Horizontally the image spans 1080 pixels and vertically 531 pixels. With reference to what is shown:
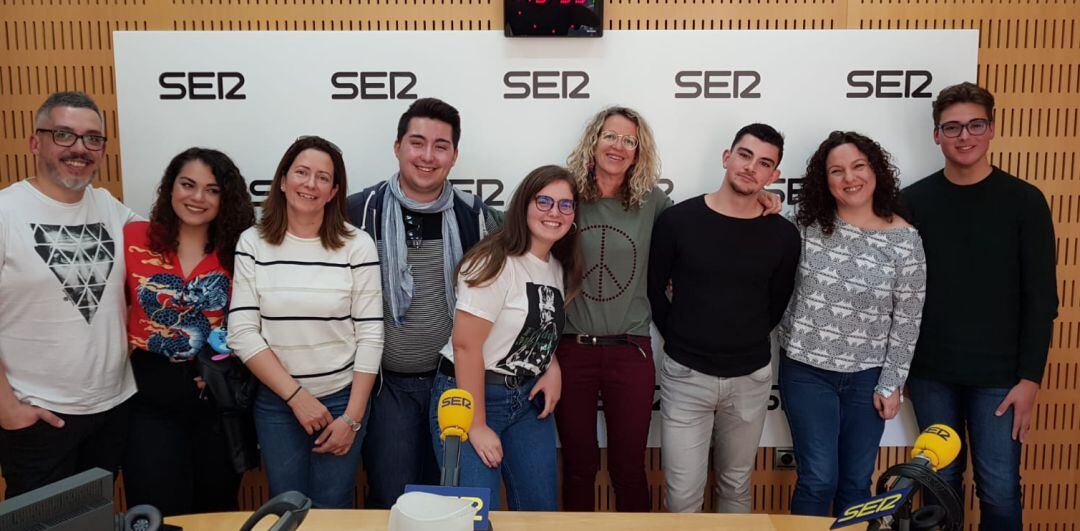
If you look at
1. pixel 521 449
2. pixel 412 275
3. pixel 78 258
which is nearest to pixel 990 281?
pixel 521 449

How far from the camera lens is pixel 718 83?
126 inches

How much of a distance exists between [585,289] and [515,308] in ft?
1.67

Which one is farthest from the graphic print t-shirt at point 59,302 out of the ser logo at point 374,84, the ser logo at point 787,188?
Result: the ser logo at point 787,188

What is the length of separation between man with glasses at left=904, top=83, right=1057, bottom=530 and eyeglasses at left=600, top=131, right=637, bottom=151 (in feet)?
4.31

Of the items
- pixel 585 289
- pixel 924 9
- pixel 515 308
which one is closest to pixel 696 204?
pixel 585 289

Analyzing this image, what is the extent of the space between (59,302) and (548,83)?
2195 millimetres

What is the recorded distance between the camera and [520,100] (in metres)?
3.21

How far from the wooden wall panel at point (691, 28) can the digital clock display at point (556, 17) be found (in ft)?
0.33

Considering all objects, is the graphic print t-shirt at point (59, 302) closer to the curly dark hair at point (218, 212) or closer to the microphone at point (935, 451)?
the curly dark hair at point (218, 212)

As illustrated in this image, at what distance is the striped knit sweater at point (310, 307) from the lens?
94.3 inches

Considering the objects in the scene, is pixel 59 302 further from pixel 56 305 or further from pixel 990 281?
pixel 990 281

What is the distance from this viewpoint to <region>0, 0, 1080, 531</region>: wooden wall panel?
10.3ft

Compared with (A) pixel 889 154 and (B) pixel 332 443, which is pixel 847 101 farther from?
(B) pixel 332 443

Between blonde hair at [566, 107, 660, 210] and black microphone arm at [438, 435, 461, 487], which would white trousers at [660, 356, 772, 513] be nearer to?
blonde hair at [566, 107, 660, 210]
